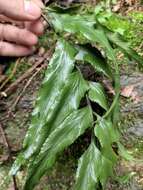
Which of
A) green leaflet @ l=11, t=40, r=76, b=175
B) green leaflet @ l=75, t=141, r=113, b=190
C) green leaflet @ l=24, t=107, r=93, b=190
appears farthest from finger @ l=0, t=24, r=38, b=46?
green leaflet @ l=75, t=141, r=113, b=190

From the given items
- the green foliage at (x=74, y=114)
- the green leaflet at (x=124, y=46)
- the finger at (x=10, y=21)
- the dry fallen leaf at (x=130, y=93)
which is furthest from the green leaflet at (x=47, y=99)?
the finger at (x=10, y=21)

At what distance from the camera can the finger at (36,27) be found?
6.65 feet

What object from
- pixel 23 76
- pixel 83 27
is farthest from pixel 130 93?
pixel 23 76

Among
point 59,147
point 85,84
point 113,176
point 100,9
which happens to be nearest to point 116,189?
point 113,176

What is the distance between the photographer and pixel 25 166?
70.4 inches

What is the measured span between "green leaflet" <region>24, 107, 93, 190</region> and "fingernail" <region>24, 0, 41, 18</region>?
0.48 meters

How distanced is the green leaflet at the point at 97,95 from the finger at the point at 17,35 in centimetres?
45

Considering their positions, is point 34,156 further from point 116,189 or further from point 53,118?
point 116,189

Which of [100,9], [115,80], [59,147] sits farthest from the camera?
[100,9]

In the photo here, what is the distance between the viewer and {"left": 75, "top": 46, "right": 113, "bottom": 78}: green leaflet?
5.91 ft

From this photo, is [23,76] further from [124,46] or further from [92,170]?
[92,170]

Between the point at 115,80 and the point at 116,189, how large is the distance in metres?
0.39

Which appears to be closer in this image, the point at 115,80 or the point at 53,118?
the point at 53,118

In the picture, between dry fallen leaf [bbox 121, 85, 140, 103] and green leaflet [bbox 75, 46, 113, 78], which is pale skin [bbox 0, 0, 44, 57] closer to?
green leaflet [bbox 75, 46, 113, 78]
